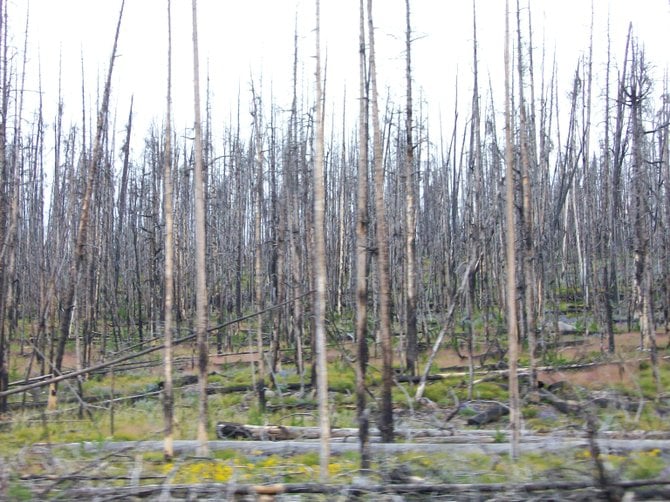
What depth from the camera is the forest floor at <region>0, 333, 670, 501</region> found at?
248 inches

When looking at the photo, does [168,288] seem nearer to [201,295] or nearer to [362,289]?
[201,295]

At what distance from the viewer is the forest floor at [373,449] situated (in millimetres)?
6289

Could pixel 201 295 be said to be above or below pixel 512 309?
above

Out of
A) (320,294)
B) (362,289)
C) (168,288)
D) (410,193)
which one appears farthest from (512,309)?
(410,193)

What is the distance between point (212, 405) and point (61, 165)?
15.1 m

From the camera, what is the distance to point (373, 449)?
7.77 m

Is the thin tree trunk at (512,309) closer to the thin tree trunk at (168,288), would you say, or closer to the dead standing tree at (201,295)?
the dead standing tree at (201,295)

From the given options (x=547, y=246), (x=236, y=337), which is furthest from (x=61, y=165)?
(x=547, y=246)

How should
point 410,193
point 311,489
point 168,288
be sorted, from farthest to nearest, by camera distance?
point 410,193
point 168,288
point 311,489

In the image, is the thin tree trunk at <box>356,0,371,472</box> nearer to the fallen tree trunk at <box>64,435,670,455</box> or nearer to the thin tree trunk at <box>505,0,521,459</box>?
the fallen tree trunk at <box>64,435,670,455</box>

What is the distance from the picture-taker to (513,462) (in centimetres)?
716

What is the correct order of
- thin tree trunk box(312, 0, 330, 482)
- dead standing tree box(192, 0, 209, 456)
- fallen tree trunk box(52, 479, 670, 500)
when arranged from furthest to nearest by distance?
dead standing tree box(192, 0, 209, 456) < thin tree trunk box(312, 0, 330, 482) < fallen tree trunk box(52, 479, 670, 500)

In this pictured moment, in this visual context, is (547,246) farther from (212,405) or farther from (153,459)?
(153,459)

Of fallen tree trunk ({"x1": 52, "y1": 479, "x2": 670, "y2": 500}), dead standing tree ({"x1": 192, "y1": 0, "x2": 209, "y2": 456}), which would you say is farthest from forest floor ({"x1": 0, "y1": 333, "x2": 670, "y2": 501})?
dead standing tree ({"x1": 192, "y1": 0, "x2": 209, "y2": 456})
